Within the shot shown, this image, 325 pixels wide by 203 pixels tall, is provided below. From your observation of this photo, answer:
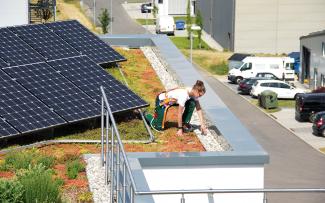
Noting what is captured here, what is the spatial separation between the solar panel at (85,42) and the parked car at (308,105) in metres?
25.0

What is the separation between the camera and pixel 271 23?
8288 centimetres

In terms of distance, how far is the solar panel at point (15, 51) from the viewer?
67.6 feet

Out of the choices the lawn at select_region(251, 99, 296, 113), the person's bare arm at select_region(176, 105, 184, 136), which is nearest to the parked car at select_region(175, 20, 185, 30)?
the lawn at select_region(251, 99, 296, 113)

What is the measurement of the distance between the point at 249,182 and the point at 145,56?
11366 mm

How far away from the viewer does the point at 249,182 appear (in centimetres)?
1541

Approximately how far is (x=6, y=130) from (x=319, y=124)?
2924 cm

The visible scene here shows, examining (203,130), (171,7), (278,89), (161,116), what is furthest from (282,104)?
(171,7)

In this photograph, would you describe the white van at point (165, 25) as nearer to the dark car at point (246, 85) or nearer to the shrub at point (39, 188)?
the dark car at point (246, 85)

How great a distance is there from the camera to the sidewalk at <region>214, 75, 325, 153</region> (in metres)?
42.7

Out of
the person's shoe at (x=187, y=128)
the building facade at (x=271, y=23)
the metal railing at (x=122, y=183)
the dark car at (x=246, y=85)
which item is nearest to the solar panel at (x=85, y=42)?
the person's shoe at (x=187, y=128)

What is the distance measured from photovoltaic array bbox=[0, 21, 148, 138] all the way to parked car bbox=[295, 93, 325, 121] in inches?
1006

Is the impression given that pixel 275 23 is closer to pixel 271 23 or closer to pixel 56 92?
pixel 271 23

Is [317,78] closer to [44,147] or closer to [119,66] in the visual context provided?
[119,66]

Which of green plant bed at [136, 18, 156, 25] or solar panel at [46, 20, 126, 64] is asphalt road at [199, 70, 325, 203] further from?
green plant bed at [136, 18, 156, 25]
